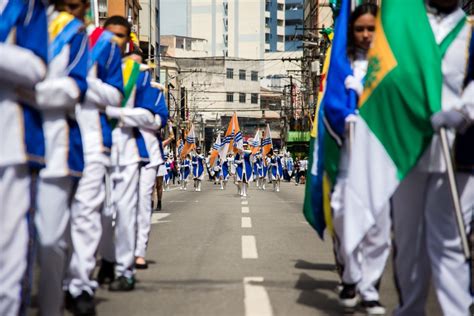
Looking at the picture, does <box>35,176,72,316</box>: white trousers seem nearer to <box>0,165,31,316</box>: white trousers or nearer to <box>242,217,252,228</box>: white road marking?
<box>0,165,31,316</box>: white trousers

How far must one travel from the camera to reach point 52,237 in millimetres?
4852

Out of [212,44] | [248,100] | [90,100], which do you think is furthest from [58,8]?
[212,44]

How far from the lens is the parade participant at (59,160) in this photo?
482 cm

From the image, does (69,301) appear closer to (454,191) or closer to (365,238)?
(365,238)

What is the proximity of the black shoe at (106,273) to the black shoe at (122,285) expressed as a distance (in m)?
0.48

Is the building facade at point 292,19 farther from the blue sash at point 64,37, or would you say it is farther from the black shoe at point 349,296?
the blue sash at point 64,37

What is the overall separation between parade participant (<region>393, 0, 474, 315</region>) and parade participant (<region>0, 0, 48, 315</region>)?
213 cm

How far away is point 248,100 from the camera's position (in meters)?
127

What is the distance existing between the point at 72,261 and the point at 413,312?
2.42 meters

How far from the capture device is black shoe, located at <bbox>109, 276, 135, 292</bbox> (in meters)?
7.29

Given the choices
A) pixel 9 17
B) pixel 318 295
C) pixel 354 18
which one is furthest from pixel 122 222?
pixel 9 17

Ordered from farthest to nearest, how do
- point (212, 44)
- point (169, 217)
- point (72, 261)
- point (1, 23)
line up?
point (212, 44) → point (169, 217) → point (72, 261) → point (1, 23)

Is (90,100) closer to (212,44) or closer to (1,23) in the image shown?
(1,23)

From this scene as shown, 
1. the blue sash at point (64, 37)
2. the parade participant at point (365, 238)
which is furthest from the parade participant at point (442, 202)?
the blue sash at point (64, 37)
